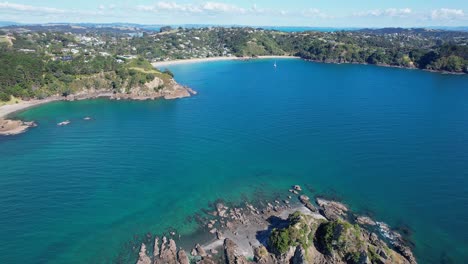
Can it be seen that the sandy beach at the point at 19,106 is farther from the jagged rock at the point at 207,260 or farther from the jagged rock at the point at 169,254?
the jagged rock at the point at 207,260

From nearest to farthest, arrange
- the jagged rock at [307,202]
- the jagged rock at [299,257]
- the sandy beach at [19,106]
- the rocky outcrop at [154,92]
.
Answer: the jagged rock at [299,257] < the jagged rock at [307,202] < the sandy beach at [19,106] < the rocky outcrop at [154,92]

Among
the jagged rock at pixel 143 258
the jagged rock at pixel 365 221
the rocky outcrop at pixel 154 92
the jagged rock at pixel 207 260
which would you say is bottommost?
the jagged rock at pixel 143 258

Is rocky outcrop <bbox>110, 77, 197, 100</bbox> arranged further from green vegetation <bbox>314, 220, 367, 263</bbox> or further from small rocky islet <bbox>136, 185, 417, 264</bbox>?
green vegetation <bbox>314, 220, 367, 263</bbox>

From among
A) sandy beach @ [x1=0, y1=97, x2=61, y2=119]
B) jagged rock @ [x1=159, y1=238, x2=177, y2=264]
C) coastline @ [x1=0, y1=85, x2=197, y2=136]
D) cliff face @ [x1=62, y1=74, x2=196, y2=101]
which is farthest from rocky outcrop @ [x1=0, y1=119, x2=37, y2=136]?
jagged rock @ [x1=159, y1=238, x2=177, y2=264]

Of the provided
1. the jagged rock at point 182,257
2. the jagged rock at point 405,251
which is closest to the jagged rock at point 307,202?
the jagged rock at point 405,251

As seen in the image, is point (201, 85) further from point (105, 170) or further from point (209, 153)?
point (105, 170)

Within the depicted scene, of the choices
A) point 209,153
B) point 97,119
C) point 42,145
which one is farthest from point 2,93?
point 209,153

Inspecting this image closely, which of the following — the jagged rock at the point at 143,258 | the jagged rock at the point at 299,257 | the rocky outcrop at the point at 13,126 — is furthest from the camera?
the rocky outcrop at the point at 13,126

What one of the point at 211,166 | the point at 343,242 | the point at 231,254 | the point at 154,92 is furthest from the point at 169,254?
the point at 154,92
